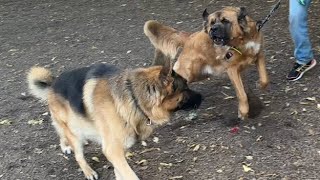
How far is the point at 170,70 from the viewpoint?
4168mm

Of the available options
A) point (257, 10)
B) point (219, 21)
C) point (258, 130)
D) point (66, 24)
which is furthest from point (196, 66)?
point (66, 24)

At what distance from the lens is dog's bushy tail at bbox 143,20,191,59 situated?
6.04 m

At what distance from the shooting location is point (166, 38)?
240 inches

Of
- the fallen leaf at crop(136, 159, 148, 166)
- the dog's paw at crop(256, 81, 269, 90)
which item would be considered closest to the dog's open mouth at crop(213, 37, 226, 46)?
the dog's paw at crop(256, 81, 269, 90)

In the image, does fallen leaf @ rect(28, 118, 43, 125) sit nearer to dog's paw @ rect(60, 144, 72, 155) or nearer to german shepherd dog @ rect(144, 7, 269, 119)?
dog's paw @ rect(60, 144, 72, 155)

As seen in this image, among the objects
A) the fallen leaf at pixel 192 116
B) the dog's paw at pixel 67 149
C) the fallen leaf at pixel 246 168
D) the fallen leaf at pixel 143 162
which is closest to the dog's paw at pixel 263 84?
the fallen leaf at pixel 192 116

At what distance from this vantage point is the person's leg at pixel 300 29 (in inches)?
220

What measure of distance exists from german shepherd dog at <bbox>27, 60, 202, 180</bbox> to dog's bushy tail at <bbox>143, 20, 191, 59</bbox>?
1578mm

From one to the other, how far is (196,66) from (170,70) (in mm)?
1670

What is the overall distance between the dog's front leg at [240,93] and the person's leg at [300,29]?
2.98 ft

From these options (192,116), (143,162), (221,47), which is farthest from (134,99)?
(221,47)

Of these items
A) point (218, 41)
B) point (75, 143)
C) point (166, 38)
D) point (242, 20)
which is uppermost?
point (242, 20)

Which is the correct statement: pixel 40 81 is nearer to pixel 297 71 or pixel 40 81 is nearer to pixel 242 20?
pixel 242 20

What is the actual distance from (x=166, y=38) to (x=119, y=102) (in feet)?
6.55
